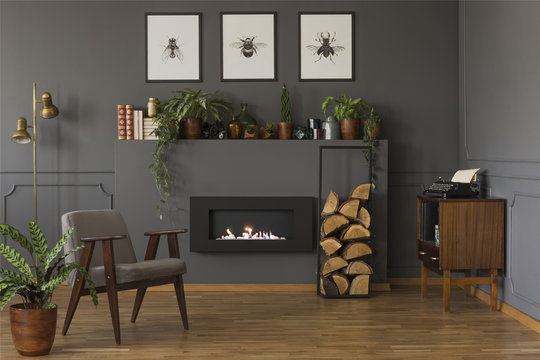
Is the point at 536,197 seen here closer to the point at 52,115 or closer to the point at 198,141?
the point at 198,141

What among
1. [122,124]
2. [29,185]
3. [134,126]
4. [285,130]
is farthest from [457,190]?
[29,185]

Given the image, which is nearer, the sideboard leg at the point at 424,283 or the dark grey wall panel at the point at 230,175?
the sideboard leg at the point at 424,283

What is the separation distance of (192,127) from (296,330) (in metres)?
2.18

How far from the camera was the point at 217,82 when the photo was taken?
240 inches

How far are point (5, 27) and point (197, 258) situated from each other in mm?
2665

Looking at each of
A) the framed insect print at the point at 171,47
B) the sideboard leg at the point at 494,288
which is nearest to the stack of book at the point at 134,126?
the framed insect print at the point at 171,47

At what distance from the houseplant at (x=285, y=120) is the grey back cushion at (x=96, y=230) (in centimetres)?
178

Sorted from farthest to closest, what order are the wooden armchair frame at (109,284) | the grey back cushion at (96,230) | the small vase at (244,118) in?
the small vase at (244,118) → the grey back cushion at (96,230) → the wooden armchair frame at (109,284)

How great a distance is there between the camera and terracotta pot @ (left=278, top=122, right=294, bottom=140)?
5.90 meters

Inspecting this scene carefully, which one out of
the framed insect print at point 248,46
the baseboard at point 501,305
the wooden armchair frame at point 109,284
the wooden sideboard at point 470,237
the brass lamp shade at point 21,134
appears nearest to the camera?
the wooden armchair frame at point 109,284

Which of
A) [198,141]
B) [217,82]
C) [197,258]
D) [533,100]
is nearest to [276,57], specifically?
[217,82]

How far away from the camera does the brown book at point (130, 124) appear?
587 centimetres

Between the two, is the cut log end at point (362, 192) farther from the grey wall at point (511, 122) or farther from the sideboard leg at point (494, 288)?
the sideboard leg at point (494, 288)

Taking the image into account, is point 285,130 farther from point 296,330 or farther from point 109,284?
point 109,284
